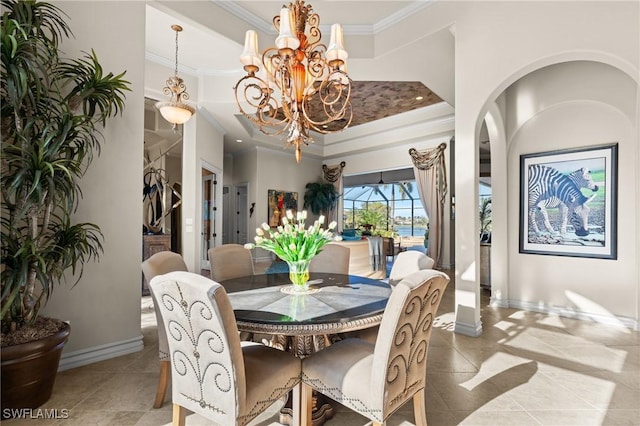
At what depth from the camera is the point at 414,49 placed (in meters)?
3.82

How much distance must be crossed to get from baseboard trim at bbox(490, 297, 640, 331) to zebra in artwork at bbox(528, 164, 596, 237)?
929 millimetres

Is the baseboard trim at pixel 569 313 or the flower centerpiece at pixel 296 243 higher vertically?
the flower centerpiece at pixel 296 243

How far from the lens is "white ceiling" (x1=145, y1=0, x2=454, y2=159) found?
3549mm

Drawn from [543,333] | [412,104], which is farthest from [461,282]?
[412,104]

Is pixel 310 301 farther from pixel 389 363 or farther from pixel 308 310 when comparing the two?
pixel 389 363

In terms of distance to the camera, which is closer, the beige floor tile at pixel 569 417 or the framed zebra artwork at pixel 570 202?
the beige floor tile at pixel 569 417

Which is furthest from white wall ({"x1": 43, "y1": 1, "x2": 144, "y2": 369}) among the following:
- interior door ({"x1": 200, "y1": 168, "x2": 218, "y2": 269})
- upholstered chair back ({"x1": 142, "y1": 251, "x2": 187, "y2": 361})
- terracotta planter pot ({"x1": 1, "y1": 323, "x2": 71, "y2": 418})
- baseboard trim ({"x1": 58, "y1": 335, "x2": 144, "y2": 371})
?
interior door ({"x1": 200, "y1": 168, "x2": 218, "y2": 269})

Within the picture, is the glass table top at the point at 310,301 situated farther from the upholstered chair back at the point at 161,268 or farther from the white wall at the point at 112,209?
the white wall at the point at 112,209

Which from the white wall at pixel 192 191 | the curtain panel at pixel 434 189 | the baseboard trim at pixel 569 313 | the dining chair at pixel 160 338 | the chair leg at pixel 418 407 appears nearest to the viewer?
the chair leg at pixel 418 407

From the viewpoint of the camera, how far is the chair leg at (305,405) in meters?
1.58

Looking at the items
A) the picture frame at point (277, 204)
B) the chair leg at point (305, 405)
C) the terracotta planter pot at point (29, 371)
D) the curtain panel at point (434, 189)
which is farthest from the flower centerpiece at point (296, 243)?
the picture frame at point (277, 204)

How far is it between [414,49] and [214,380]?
3.97 metres

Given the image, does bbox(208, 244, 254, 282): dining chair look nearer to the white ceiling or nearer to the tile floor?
the tile floor

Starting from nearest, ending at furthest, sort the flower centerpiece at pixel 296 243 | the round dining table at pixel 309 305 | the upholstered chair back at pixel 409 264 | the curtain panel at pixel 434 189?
the round dining table at pixel 309 305 < the flower centerpiece at pixel 296 243 < the upholstered chair back at pixel 409 264 < the curtain panel at pixel 434 189
